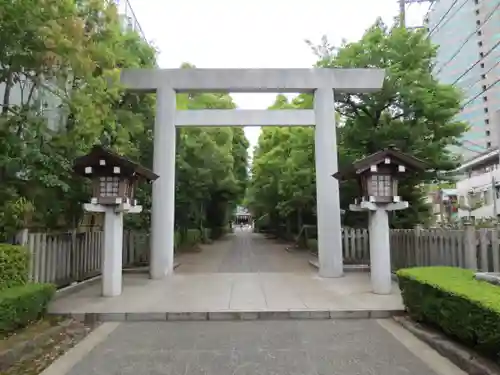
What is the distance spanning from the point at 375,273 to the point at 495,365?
4904 millimetres

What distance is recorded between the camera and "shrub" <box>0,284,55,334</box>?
18.7ft

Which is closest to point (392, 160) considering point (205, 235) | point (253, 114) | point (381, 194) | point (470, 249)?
point (381, 194)

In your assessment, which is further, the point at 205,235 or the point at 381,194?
the point at 205,235

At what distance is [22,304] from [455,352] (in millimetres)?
6167

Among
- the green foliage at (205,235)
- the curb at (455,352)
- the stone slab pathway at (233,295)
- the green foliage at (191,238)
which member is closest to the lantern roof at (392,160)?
the stone slab pathway at (233,295)

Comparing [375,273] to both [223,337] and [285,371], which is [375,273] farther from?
[285,371]

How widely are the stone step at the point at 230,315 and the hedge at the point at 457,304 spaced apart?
2.57ft

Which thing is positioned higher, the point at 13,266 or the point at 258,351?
the point at 13,266

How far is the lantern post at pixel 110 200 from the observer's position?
902 cm

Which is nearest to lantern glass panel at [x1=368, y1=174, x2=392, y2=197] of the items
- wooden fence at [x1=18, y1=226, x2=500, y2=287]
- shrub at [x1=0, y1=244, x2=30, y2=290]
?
wooden fence at [x1=18, y1=226, x2=500, y2=287]

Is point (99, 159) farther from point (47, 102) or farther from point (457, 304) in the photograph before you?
point (457, 304)

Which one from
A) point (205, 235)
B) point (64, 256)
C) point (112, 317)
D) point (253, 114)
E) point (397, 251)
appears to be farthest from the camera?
point (205, 235)

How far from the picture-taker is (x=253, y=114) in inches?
504

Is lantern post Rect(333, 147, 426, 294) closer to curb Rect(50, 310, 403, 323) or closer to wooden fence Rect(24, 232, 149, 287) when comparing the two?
curb Rect(50, 310, 403, 323)
